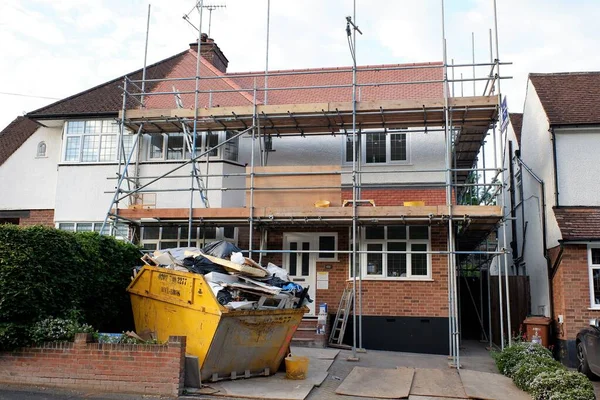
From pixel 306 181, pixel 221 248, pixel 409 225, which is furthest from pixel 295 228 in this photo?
pixel 221 248

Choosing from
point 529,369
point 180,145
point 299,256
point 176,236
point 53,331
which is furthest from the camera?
point 180,145

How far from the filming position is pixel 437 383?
1048 cm

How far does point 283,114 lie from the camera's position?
14680 millimetres

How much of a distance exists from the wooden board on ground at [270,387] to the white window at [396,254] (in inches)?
193

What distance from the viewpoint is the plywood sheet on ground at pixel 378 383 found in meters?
9.63

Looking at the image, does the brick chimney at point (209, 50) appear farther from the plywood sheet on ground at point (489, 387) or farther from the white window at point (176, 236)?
the plywood sheet on ground at point (489, 387)

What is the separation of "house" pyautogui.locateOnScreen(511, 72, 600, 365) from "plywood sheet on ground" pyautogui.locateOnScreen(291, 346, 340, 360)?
214 inches

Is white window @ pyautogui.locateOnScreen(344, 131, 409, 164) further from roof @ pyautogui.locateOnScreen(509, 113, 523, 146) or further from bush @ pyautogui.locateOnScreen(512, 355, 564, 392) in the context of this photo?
bush @ pyautogui.locateOnScreen(512, 355, 564, 392)

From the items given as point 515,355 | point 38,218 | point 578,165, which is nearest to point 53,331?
point 515,355

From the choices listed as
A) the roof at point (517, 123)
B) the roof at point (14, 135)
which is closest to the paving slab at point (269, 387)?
the roof at point (14, 135)

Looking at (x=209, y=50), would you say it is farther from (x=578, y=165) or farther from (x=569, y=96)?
(x=578, y=165)

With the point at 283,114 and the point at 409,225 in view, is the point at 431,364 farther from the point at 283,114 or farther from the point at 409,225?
the point at 283,114

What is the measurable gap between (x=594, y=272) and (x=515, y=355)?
367cm

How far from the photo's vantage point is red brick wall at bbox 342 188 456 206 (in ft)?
49.9
